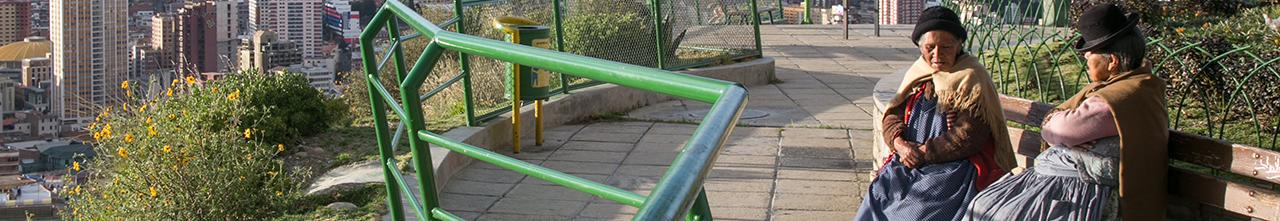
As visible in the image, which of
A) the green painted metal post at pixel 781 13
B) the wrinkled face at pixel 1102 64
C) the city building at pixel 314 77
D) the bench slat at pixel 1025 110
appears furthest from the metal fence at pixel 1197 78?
the green painted metal post at pixel 781 13

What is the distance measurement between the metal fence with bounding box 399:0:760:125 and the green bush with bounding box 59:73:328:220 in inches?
41.5

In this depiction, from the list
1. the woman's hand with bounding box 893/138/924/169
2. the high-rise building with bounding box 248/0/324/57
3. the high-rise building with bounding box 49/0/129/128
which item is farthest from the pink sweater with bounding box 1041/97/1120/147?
the high-rise building with bounding box 49/0/129/128

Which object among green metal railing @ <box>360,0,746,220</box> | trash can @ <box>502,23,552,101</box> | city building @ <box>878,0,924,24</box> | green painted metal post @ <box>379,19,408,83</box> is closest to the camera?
green metal railing @ <box>360,0,746,220</box>

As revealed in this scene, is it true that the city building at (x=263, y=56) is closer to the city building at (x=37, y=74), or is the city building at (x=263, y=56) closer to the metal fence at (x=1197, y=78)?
the metal fence at (x=1197, y=78)

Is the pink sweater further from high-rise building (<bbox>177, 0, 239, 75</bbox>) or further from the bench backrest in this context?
high-rise building (<bbox>177, 0, 239, 75</bbox>)

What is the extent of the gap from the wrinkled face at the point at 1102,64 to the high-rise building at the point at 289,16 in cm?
3989

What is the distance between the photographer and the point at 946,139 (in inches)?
196

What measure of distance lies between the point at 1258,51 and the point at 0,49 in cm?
5778

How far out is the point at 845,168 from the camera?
26.2 ft

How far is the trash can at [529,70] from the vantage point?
821 centimetres

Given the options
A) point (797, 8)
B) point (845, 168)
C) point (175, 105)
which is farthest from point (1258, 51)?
point (797, 8)

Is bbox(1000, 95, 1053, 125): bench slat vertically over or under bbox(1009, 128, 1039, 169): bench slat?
over

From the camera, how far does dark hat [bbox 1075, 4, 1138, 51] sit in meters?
4.49

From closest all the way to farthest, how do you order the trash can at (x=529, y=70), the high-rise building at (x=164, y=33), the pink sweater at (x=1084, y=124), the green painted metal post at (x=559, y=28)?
the pink sweater at (x=1084, y=124) < the trash can at (x=529, y=70) < the green painted metal post at (x=559, y=28) < the high-rise building at (x=164, y=33)
